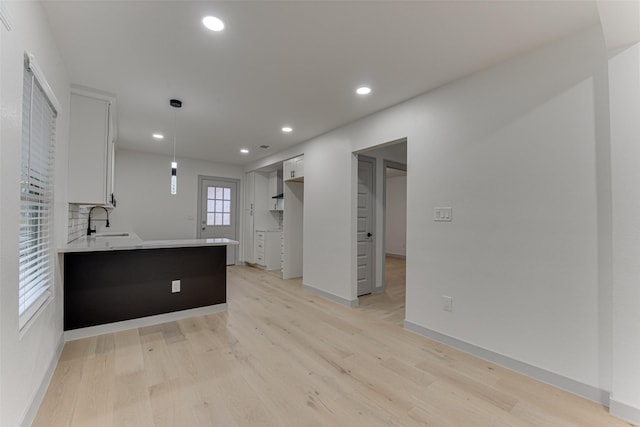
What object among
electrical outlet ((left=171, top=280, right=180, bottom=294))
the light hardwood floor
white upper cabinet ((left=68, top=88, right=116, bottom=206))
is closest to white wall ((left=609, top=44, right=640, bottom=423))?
the light hardwood floor

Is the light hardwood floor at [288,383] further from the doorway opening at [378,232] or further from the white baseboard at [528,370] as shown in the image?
the doorway opening at [378,232]

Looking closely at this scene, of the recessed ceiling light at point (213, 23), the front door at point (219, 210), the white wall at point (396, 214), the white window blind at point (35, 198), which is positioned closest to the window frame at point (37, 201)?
the white window blind at point (35, 198)

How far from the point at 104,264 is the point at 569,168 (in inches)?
166

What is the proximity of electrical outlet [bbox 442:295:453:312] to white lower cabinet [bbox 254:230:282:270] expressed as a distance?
4056 mm

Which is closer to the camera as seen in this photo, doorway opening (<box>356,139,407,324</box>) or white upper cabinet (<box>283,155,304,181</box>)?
doorway opening (<box>356,139,407,324</box>)

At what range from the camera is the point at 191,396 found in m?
1.83

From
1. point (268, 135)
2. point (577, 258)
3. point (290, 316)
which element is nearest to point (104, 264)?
point (290, 316)

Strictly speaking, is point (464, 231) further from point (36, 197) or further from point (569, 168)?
point (36, 197)

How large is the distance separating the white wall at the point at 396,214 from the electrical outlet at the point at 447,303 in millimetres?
6046

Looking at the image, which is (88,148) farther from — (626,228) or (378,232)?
(626,228)

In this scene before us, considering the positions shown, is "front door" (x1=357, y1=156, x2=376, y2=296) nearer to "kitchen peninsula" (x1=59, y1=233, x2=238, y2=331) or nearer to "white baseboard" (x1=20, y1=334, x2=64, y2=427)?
"kitchen peninsula" (x1=59, y1=233, x2=238, y2=331)

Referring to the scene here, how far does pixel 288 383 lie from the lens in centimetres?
198

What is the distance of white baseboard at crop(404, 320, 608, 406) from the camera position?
1824 millimetres

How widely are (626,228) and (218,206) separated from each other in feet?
21.4
